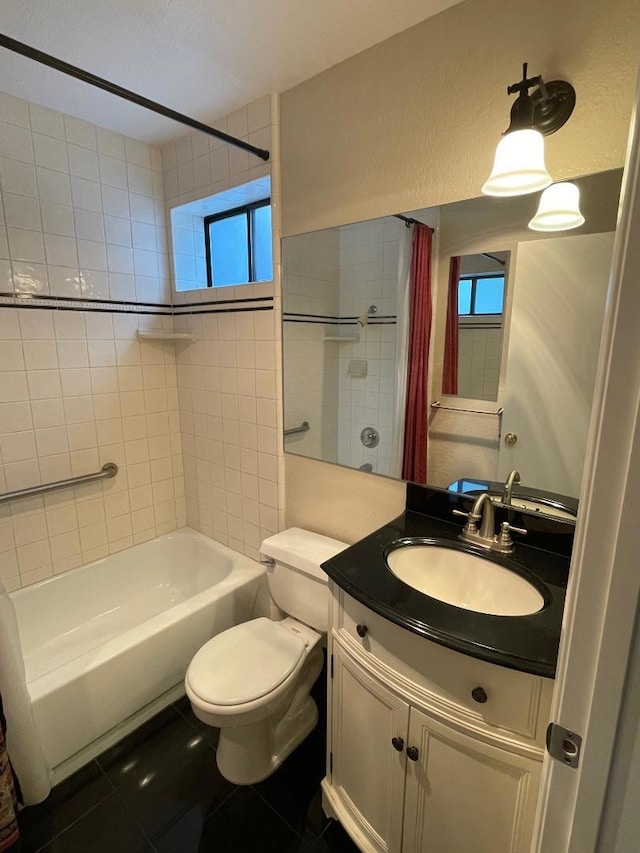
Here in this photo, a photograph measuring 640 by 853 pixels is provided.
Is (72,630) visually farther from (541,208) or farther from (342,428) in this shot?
(541,208)

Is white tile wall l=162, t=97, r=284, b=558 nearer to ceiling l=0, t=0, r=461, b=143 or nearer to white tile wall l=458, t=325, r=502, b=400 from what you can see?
ceiling l=0, t=0, r=461, b=143

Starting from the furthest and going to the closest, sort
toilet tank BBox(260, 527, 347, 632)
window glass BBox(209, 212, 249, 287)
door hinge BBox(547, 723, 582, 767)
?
1. window glass BBox(209, 212, 249, 287)
2. toilet tank BBox(260, 527, 347, 632)
3. door hinge BBox(547, 723, 582, 767)

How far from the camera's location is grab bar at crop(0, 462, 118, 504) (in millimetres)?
1794

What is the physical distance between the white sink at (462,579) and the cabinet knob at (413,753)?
35 centimetres

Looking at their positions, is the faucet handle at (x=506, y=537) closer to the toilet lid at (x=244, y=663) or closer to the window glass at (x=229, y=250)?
the toilet lid at (x=244, y=663)

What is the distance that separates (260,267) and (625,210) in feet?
6.28

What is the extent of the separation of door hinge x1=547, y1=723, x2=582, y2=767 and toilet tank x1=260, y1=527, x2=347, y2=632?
1.00 metres

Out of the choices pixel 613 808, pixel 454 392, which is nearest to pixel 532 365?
pixel 454 392

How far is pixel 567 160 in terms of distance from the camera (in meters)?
1.06

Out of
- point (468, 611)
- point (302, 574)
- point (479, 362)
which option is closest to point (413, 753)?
point (468, 611)

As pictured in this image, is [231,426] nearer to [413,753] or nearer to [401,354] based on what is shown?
[401,354]

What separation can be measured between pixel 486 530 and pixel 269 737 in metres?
1.13

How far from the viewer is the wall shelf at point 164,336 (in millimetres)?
2111

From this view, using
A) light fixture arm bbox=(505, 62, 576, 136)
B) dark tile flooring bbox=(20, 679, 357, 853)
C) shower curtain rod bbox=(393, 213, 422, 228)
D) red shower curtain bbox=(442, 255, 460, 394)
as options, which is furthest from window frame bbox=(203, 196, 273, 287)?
dark tile flooring bbox=(20, 679, 357, 853)
